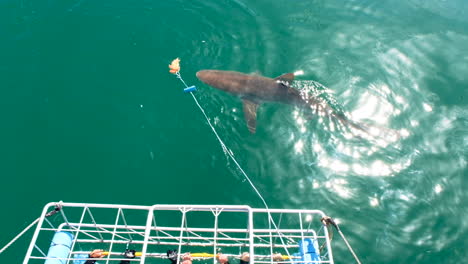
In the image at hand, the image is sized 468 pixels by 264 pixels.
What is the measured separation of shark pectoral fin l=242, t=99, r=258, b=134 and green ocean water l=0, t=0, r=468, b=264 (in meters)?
0.37

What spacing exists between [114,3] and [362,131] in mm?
16412

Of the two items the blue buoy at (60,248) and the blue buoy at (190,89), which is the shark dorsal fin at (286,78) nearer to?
the blue buoy at (190,89)

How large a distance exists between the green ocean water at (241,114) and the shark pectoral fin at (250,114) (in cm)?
37

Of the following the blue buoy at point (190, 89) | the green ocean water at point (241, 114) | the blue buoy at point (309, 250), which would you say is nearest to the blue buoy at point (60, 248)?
the green ocean water at point (241, 114)

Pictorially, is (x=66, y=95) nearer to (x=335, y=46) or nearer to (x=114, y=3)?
(x=114, y=3)

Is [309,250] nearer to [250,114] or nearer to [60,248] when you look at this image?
[250,114]

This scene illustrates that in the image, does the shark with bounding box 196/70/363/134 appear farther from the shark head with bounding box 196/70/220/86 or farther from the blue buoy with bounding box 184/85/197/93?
the blue buoy with bounding box 184/85/197/93

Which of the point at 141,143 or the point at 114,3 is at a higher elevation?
the point at 114,3

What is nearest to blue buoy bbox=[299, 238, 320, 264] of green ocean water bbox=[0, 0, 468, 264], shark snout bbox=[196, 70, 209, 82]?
green ocean water bbox=[0, 0, 468, 264]

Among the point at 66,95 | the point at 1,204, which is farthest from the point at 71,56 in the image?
the point at 1,204

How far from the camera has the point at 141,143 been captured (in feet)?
51.2

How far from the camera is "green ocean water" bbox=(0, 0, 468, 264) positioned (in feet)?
45.6

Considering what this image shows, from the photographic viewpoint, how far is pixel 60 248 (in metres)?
10.0

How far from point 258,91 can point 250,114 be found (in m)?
1.39
